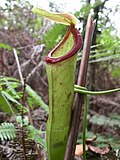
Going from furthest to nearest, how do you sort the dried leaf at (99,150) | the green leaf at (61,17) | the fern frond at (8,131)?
1. the dried leaf at (99,150)
2. the fern frond at (8,131)
3. the green leaf at (61,17)

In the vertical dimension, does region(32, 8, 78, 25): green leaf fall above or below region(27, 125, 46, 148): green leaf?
above

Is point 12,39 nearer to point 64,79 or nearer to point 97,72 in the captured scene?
point 97,72

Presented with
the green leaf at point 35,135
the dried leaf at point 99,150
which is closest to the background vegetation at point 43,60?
the dried leaf at point 99,150

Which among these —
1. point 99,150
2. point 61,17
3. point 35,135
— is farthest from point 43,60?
point 61,17

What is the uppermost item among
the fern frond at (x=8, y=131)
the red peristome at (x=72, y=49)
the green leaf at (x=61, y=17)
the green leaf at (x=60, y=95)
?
the green leaf at (x=61, y=17)

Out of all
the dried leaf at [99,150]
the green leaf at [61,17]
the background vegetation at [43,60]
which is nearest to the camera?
the green leaf at [61,17]

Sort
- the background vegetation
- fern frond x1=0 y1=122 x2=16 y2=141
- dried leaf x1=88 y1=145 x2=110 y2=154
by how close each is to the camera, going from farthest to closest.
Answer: the background vegetation → dried leaf x1=88 y1=145 x2=110 y2=154 → fern frond x1=0 y1=122 x2=16 y2=141

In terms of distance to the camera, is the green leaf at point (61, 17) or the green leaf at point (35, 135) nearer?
the green leaf at point (61, 17)

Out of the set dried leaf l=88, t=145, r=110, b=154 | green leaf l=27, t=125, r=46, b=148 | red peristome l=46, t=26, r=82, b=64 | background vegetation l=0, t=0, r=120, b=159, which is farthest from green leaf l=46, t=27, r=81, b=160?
background vegetation l=0, t=0, r=120, b=159

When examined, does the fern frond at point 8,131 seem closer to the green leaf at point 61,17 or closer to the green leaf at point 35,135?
the green leaf at point 35,135

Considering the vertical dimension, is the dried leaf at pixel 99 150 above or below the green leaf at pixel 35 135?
below

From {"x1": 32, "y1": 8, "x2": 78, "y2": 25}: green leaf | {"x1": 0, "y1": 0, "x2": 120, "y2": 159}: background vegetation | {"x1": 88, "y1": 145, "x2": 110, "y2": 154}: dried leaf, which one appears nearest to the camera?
{"x1": 32, "y1": 8, "x2": 78, "y2": 25}: green leaf

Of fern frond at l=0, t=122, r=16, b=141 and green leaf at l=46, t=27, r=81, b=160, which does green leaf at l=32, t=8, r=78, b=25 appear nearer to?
green leaf at l=46, t=27, r=81, b=160
